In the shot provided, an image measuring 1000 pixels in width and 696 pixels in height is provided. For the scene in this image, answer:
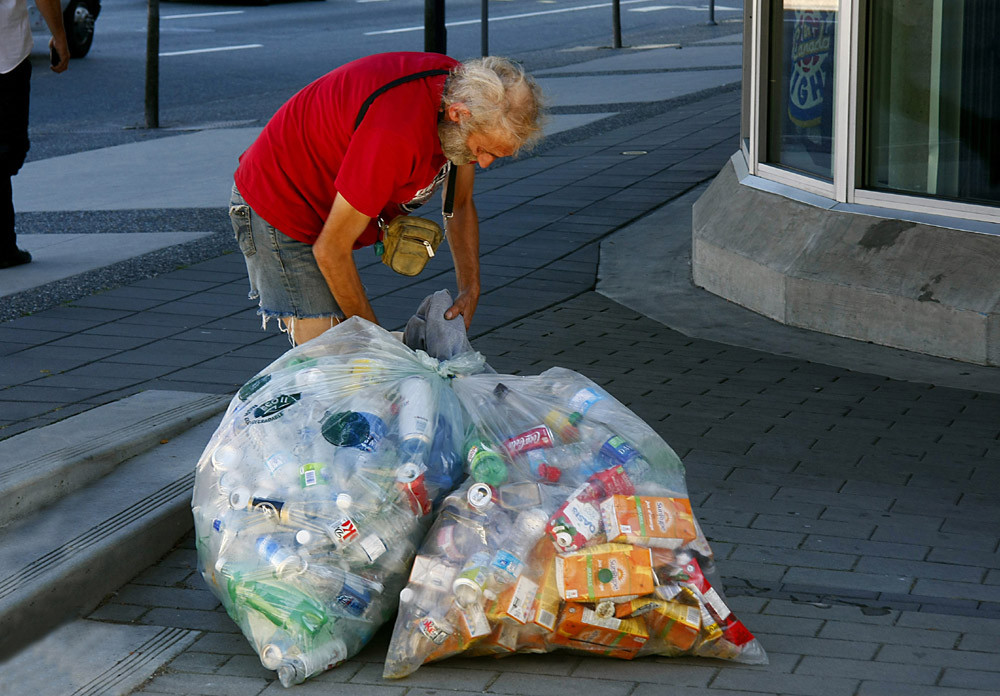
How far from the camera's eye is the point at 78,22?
1653cm

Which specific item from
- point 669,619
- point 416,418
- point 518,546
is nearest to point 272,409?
point 416,418

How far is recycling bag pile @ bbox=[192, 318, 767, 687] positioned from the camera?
289 centimetres

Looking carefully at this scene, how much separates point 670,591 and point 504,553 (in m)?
0.40

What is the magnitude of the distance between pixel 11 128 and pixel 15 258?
739 mm

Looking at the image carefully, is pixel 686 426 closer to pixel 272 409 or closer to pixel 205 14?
pixel 272 409

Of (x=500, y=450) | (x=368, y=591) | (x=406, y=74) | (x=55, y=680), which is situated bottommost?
(x=55, y=680)

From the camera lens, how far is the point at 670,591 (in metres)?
2.92

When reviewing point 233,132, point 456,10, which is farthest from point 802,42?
point 456,10

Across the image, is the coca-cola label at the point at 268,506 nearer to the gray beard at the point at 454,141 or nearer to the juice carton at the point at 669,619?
the juice carton at the point at 669,619

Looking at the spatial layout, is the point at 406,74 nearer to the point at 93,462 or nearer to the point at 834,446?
the point at 93,462

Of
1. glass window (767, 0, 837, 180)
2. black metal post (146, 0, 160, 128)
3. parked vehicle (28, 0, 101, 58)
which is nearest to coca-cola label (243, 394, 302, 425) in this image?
glass window (767, 0, 837, 180)

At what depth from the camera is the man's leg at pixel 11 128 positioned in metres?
6.24

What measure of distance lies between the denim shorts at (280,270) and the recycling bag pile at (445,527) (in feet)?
1.45

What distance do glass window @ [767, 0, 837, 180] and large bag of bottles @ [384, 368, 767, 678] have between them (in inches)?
143
